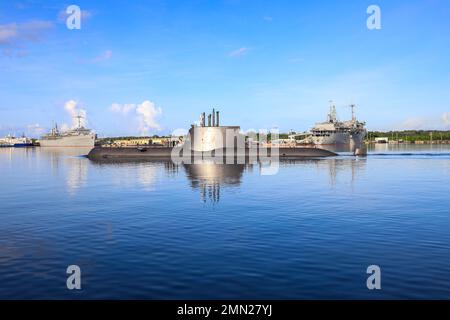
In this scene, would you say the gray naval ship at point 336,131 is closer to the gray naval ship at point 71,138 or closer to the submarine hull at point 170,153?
the submarine hull at point 170,153

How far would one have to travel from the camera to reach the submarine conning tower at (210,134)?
6066cm

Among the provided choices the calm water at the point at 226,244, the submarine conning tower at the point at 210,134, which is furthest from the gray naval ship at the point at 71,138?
the calm water at the point at 226,244

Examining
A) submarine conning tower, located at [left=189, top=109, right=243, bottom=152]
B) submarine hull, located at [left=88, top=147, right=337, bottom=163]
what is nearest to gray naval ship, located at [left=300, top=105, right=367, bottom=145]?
submarine hull, located at [left=88, top=147, right=337, bottom=163]

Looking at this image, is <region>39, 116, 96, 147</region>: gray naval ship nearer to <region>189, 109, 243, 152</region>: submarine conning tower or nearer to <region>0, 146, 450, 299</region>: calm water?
<region>189, 109, 243, 152</region>: submarine conning tower

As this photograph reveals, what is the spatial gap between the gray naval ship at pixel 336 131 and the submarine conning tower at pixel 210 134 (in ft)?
290

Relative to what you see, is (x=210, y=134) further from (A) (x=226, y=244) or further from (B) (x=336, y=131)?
(B) (x=336, y=131)

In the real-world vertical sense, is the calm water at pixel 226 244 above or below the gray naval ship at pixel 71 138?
below

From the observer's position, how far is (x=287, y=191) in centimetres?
2811

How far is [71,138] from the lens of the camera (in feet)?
586

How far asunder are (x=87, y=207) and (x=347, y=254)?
47.8 feet

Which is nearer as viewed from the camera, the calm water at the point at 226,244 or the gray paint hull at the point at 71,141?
the calm water at the point at 226,244

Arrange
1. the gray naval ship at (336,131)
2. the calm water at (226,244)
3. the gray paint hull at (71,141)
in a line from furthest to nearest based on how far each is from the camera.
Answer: the gray paint hull at (71,141)
the gray naval ship at (336,131)
the calm water at (226,244)
